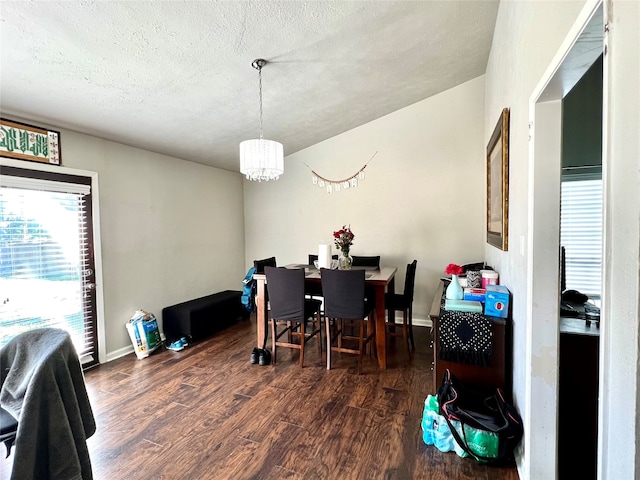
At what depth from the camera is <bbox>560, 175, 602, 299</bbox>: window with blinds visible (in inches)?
117

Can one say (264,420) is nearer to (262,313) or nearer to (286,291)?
(286,291)

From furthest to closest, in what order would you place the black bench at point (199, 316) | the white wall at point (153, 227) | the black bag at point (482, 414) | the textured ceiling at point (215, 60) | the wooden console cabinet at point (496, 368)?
the black bench at point (199, 316) < the white wall at point (153, 227) < the wooden console cabinet at point (496, 368) < the textured ceiling at point (215, 60) < the black bag at point (482, 414)

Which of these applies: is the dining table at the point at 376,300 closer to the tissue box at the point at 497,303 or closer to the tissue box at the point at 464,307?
the tissue box at the point at 464,307

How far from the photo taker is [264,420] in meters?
2.16

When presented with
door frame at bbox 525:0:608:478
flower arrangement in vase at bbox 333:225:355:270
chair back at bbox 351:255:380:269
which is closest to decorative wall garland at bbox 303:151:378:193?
chair back at bbox 351:255:380:269

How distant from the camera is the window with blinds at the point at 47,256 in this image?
7.95ft

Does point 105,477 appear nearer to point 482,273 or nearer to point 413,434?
point 413,434

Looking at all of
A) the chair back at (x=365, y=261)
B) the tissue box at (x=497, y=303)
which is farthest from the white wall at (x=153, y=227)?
the tissue box at (x=497, y=303)

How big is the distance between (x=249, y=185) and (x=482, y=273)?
391cm

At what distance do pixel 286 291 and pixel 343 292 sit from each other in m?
0.57

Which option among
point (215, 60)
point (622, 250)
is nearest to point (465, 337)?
point (622, 250)

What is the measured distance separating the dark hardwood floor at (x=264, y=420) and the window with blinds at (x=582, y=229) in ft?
5.73

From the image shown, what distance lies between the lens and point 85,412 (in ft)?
4.54

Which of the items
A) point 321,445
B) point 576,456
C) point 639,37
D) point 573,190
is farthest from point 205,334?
point 573,190
